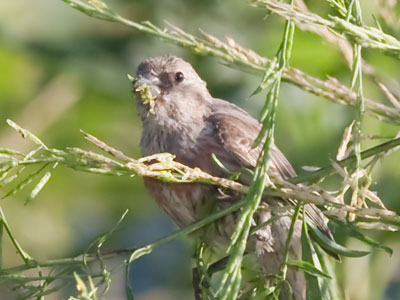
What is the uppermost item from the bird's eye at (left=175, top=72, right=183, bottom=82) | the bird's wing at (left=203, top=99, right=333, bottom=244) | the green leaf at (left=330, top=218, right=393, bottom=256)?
the green leaf at (left=330, top=218, right=393, bottom=256)

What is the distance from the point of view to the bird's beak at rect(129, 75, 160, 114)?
14.7 ft

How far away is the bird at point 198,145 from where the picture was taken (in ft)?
13.9

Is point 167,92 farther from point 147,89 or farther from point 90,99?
point 90,99

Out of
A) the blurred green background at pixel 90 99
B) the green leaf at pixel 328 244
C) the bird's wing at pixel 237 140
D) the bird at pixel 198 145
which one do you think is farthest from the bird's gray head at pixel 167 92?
the blurred green background at pixel 90 99

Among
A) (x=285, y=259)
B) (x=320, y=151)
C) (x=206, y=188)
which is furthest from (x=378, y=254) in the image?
(x=285, y=259)

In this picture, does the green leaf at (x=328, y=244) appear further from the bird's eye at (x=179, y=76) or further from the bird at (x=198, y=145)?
the bird's eye at (x=179, y=76)

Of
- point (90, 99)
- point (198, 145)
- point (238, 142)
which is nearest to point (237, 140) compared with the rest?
point (238, 142)

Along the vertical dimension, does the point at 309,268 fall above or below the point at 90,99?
above

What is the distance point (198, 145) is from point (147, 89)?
1.17 feet

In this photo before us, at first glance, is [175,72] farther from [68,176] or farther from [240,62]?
[68,176]

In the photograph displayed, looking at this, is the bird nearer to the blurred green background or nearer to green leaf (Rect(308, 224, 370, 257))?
green leaf (Rect(308, 224, 370, 257))

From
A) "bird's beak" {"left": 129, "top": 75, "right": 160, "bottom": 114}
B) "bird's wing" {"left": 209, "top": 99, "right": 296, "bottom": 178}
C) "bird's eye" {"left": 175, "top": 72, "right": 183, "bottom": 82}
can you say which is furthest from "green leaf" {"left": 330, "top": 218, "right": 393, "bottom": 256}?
"bird's eye" {"left": 175, "top": 72, "right": 183, "bottom": 82}

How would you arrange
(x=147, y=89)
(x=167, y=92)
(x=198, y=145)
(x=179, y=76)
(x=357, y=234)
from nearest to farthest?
(x=357, y=234)
(x=198, y=145)
(x=147, y=89)
(x=167, y=92)
(x=179, y=76)

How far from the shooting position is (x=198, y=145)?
14.5 ft
